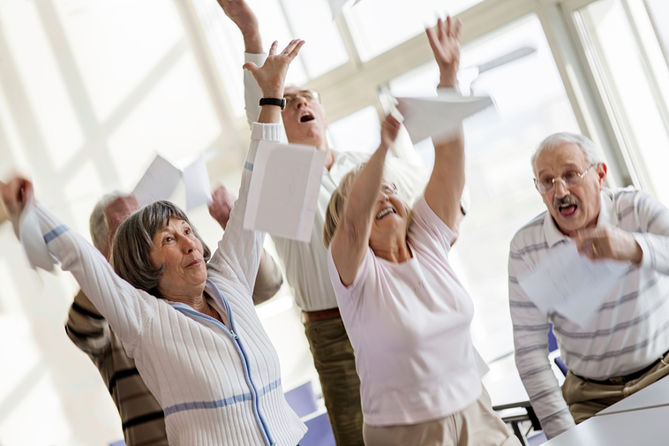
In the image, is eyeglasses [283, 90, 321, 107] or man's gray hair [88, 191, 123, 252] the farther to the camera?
eyeglasses [283, 90, 321, 107]

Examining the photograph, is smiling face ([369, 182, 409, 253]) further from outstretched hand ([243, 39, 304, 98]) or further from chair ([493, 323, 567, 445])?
chair ([493, 323, 567, 445])

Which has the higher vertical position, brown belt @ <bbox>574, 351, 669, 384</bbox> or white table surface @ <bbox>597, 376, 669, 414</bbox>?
white table surface @ <bbox>597, 376, 669, 414</bbox>

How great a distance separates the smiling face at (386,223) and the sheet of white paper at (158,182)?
72 cm

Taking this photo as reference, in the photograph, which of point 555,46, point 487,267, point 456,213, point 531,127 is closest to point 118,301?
point 456,213

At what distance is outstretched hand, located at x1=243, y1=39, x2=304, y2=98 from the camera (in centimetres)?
208

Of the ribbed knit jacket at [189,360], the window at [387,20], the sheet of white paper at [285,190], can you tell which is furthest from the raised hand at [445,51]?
the window at [387,20]

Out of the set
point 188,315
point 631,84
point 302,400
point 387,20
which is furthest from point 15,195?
point 387,20

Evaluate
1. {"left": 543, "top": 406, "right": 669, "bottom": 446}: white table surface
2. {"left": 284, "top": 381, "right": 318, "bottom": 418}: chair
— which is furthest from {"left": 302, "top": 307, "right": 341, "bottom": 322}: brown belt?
{"left": 284, "top": 381, "right": 318, "bottom": 418}: chair

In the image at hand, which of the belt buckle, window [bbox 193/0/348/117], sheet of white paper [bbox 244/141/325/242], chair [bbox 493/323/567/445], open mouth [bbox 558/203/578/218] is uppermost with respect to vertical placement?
window [bbox 193/0/348/117]

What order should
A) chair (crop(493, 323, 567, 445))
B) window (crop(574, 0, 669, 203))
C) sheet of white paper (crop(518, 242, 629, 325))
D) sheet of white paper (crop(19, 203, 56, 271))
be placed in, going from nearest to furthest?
sheet of white paper (crop(19, 203, 56, 271)), sheet of white paper (crop(518, 242, 629, 325)), chair (crop(493, 323, 567, 445)), window (crop(574, 0, 669, 203))

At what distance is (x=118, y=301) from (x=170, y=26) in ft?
14.1

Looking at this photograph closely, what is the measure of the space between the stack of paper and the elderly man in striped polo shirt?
1.08 metres

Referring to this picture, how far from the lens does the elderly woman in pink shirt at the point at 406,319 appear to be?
1.94m

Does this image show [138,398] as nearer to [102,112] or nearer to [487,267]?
[487,267]
